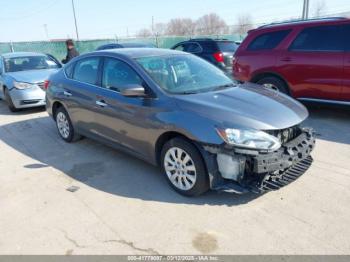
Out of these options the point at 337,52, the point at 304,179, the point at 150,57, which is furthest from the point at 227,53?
the point at 304,179

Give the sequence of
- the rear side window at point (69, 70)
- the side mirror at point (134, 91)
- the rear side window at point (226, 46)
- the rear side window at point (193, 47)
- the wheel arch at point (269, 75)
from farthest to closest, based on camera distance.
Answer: the rear side window at point (193, 47)
the rear side window at point (226, 46)
the wheel arch at point (269, 75)
the rear side window at point (69, 70)
the side mirror at point (134, 91)

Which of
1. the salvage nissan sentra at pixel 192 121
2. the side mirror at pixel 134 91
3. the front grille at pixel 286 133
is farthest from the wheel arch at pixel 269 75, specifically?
the side mirror at pixel 134 91

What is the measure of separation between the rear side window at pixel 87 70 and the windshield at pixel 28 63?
444cm

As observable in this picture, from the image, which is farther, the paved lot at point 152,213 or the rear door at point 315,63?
the rear door at point 315,63

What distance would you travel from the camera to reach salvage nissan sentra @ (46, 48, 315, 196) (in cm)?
316

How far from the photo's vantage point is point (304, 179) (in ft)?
12.6

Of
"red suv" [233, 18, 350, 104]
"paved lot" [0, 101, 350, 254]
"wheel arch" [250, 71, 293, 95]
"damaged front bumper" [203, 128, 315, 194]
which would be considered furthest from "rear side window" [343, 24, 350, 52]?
"damaged front bumper" [203, 128, 315, 194]

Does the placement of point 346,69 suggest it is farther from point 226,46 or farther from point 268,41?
point 226,46

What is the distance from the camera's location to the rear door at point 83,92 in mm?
4740

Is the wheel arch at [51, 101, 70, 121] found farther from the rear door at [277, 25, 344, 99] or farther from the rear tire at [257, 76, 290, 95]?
the rear door at [277, 25, 344, 99]

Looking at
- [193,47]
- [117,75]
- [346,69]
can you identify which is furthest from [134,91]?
[193,47]

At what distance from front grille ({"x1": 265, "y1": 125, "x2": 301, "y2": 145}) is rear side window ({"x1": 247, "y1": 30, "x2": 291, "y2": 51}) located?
3.51m

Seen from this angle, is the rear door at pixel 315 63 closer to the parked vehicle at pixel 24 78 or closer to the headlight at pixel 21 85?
the parked vehicle at pixel 24 78

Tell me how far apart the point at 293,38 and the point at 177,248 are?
514cm
